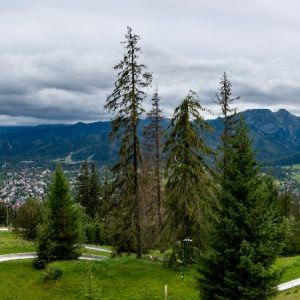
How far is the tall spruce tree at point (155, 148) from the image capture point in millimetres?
44375

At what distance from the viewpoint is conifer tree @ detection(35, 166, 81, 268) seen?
124ft

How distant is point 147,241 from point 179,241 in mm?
17730

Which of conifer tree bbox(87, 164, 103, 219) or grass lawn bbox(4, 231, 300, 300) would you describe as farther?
conifer tree bbox(87, 164, 103, 219)

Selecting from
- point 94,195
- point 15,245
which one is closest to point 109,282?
point 15,245

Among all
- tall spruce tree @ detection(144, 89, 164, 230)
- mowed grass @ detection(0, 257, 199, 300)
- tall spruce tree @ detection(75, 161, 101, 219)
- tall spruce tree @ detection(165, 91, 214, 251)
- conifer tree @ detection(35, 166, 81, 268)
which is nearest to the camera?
mowed grass @ detection(0, 257, 199, 300)

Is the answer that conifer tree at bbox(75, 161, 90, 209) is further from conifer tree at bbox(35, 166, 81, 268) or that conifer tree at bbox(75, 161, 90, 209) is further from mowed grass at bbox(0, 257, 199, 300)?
mowed grass at bbox(0, 257, 199, 300)

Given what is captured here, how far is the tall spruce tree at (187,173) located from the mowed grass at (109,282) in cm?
322

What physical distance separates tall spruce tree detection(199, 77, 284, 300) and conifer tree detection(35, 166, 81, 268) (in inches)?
827

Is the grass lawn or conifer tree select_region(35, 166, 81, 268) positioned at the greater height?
conifer tree select_region(35, 166, 81, 268)

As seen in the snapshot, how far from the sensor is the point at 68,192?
129ft

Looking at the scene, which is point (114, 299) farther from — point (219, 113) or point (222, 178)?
point (219, 113)

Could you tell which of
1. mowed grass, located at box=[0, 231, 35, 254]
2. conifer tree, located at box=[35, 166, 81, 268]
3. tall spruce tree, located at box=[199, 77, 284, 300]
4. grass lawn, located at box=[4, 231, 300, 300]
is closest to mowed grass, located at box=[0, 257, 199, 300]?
grass lawn, located at box=[4, 231, 300, 300]

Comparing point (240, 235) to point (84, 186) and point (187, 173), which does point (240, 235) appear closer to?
point (187, 173)

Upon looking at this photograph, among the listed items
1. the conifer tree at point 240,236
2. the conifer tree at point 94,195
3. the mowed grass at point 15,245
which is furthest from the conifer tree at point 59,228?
the conifer tree at point 94,195
